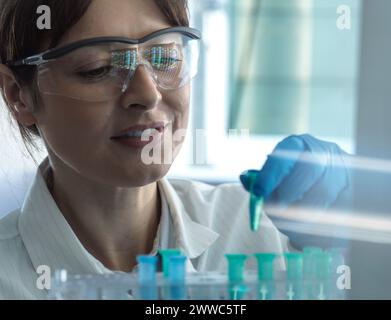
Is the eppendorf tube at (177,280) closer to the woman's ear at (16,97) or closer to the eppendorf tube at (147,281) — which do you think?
the eppendorf tube at (147,281)

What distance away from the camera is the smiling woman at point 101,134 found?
708 mm

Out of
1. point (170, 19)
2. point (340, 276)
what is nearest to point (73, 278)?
point (340, 276)

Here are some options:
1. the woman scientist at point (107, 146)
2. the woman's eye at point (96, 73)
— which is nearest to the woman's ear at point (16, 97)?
the woman scientist at point (107, 146)

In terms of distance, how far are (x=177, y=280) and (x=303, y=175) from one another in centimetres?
20

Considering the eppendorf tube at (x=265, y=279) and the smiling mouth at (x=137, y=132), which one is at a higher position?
the smiling mouth at (x=137, y=132)

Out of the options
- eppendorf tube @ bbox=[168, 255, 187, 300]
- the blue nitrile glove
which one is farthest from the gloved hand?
eppendorf tube @ bbox=[168, 255, 187, 300]

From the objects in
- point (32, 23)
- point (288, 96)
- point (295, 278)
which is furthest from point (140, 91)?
point (288, 96)

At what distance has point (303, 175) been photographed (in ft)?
2.16

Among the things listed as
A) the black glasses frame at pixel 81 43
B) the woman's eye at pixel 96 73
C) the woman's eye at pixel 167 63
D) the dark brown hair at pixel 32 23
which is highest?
the dark brown hair at pixel 32 23

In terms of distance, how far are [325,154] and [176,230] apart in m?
0.26

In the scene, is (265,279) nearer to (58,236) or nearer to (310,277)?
(310,277)

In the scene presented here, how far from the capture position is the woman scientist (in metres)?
0.69

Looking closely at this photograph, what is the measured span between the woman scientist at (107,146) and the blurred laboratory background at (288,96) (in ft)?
0.23

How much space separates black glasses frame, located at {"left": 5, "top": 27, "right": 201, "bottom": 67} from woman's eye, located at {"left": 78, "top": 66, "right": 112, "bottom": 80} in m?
0.03
